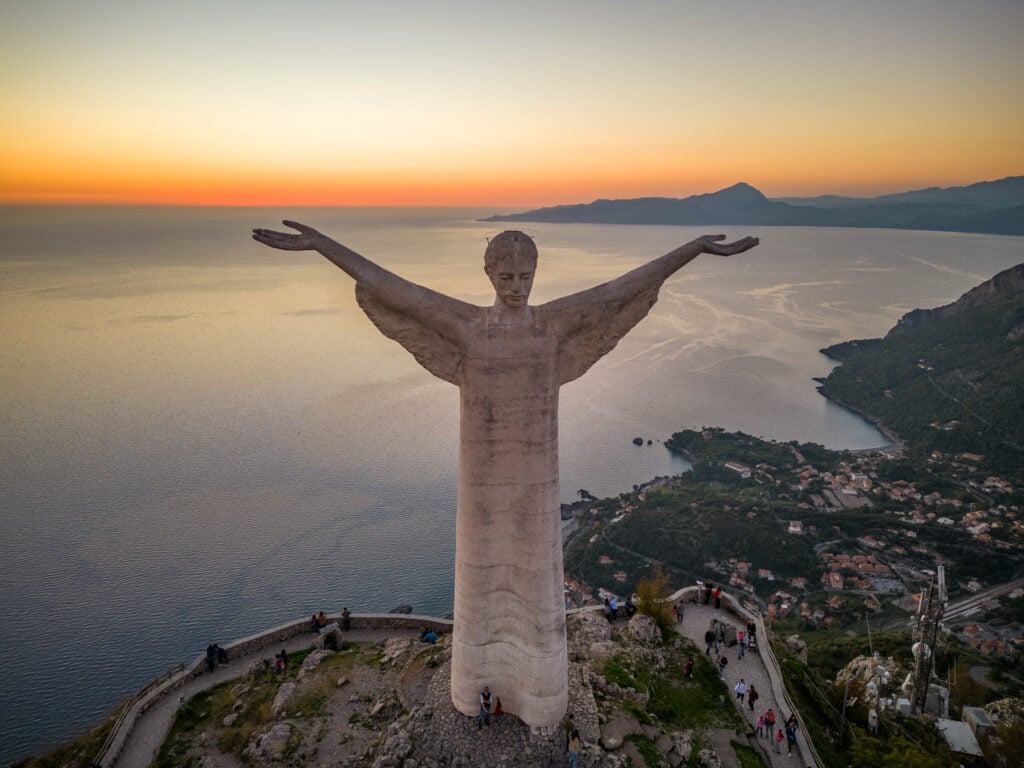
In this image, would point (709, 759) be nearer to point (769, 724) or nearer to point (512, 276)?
point (769, 724)

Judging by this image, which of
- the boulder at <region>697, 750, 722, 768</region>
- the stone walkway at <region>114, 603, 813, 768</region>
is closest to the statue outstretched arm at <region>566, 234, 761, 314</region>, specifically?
the stone walkway at <region>114, 603, 813, 768</region>

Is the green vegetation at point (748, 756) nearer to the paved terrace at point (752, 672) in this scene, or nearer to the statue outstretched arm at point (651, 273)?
the paved terrace at point (752, 672)

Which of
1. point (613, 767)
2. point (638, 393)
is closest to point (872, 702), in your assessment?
point (613, 767)

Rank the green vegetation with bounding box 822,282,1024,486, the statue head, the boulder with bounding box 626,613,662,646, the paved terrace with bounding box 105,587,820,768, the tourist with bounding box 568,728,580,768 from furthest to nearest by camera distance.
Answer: the green vegetation with bounding box 822,282,1024,486, the boulder with bounding box 626,613,662,646, the paved terrace with bounding box 105,587,820,768, the tourist with bounding box 568,728,580,768, the statue head

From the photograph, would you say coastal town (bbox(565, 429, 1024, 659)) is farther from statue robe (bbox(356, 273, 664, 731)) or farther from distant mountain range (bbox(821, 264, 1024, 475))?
statue robe (bbox(356, 273, 664, 731))

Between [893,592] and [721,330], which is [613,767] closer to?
[893,592]

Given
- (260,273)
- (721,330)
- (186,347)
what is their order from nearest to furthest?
(186,347) → (721,330) → (260,273)
